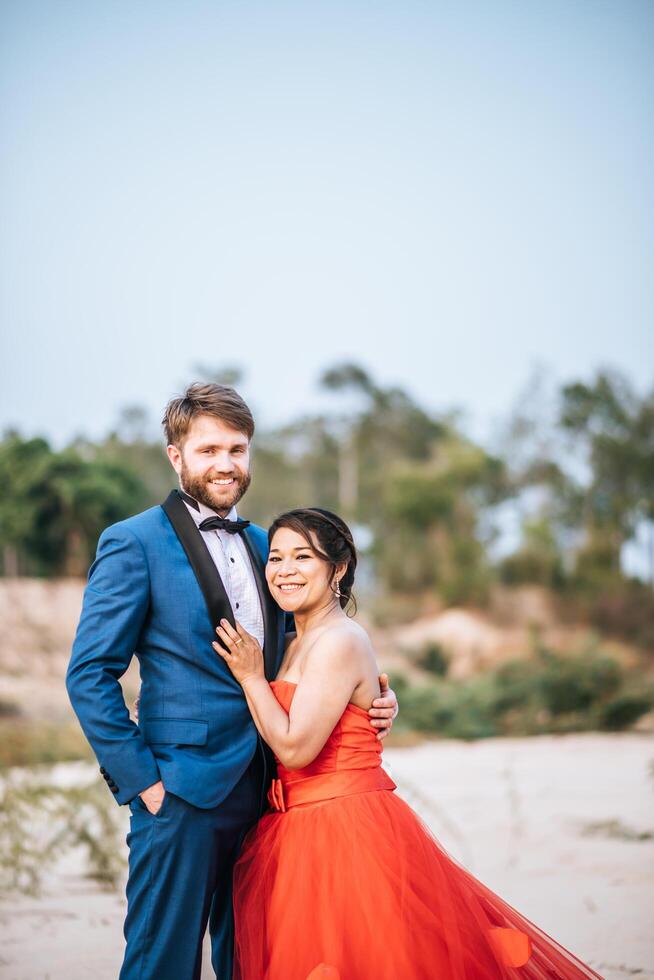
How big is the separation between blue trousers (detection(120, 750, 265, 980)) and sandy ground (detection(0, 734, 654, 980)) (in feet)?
3.38

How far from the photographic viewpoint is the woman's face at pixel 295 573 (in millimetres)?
3109

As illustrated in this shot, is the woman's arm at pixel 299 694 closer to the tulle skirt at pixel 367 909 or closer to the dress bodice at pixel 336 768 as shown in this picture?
the dress bodice at pixel 336 768

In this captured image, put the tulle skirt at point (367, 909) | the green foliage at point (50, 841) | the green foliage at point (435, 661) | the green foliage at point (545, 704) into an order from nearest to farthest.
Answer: the tulle skirt at point (367, 909), the green foliage at point (50, 841), the green foliage at point (545, 704), the green foliage at point (435, 661)

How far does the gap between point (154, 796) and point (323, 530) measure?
96 cm

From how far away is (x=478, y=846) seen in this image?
7176 mm

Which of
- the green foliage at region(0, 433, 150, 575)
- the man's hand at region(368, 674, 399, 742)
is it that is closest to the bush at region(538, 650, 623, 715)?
the green foliage at region(0, 433, 150, 575)

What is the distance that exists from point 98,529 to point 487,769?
13.7 metres

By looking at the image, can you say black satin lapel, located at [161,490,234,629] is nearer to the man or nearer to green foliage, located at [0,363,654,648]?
the man

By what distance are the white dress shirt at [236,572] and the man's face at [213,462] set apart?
0.23 feet

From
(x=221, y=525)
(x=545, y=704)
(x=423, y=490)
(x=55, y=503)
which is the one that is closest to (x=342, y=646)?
(x=221, y=525)

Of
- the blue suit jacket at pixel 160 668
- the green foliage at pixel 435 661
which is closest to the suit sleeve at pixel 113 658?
the blue suit jacket at pixel 160 668

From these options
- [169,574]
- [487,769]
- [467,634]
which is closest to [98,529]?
[467,634]

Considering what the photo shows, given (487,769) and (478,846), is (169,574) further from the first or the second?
(487,769)

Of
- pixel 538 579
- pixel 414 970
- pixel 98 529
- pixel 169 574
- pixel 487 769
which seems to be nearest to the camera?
pixel 414 970
